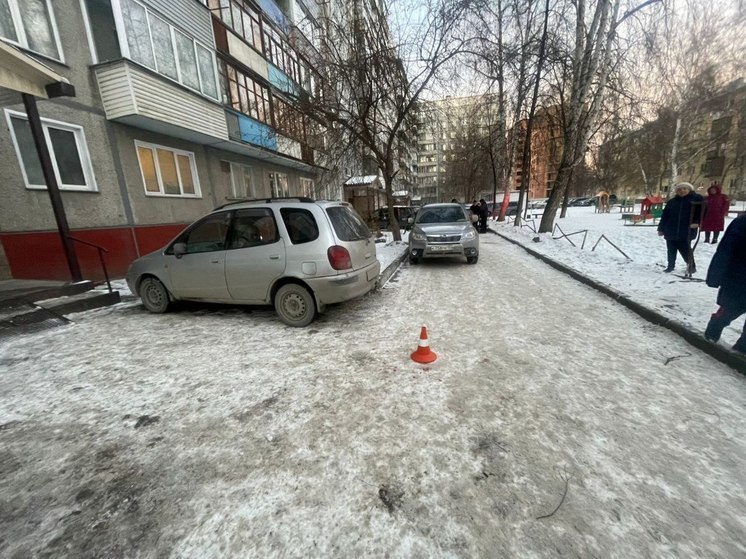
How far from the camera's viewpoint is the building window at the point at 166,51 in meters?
8.07

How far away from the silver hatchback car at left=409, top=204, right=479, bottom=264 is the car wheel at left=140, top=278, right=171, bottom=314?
6051 mm

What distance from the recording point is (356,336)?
14.1 feet

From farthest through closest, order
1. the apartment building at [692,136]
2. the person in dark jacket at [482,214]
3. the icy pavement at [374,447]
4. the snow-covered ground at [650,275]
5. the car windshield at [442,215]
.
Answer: the apartment building at [692,136]
the person in dark jacket at [482,214]
the car windshield at [442,215]
the snow-covered ground at [650,275]
the icy pavement at [374,447]

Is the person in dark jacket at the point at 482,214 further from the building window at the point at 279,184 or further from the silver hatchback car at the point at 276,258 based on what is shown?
the silver hatchback car at the point at 276,258

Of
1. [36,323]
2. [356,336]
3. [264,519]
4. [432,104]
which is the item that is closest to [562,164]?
[432,104]

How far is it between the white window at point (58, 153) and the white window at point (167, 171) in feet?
4.56

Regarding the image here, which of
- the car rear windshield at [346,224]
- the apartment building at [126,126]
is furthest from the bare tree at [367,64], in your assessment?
the car rear windshield at [346,224]

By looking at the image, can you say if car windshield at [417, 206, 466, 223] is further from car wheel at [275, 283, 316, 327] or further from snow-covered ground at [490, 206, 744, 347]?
car wheel at [275, 283, 316, 327]

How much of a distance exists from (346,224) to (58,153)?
7631 mm

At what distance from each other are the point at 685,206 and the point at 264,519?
8.46 meters

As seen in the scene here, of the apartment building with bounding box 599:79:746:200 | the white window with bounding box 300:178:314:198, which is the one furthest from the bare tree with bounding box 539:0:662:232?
the white window with bounding box 300:178:314:198

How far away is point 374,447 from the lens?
2289mm

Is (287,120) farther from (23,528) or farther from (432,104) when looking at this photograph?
(23,528)

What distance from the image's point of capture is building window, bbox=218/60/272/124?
12.0 metres
